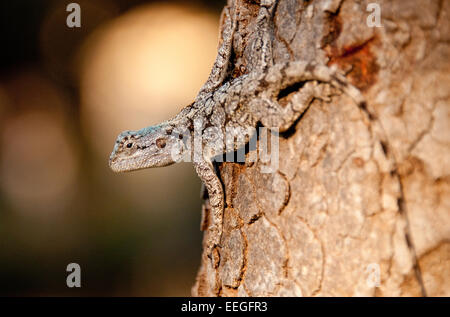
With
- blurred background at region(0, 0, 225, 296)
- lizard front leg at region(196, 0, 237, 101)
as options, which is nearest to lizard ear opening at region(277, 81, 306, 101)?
lizard front leg at region(196, 0, 237, 101)

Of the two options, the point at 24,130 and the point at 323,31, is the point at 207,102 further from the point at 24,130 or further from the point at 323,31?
the point at 24,130

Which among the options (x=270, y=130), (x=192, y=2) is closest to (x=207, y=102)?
(x=270, y=130)

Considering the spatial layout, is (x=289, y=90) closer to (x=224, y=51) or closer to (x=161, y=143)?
(x=224, y=51)

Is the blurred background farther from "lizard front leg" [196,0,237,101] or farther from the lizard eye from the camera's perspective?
"lizard front leg" [196,0,237,101]

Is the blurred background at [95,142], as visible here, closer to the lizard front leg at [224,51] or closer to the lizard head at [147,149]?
the lizard head at [147,149]

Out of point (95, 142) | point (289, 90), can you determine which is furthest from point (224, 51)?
point (95, 142)

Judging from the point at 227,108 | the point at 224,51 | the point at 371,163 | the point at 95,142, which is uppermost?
the point at 224,51

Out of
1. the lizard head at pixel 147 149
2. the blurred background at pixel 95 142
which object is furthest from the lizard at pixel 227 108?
the blurred background at pixel 95 142
